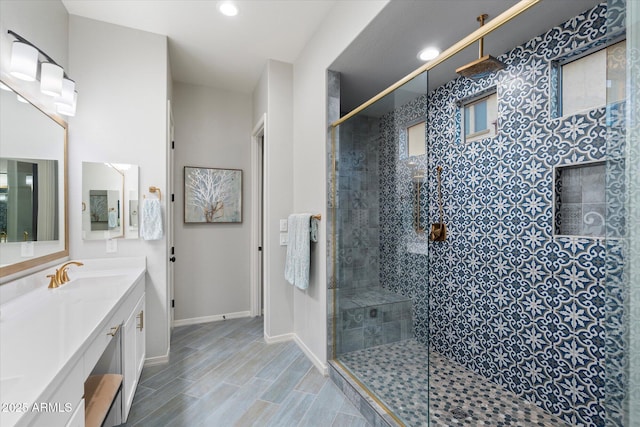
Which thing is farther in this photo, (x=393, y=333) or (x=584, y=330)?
(x=393, y=333)

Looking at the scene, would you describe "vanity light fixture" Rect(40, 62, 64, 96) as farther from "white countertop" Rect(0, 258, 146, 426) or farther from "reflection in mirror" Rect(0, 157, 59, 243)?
"white countertop" Rect(0, 258, 146, 426)

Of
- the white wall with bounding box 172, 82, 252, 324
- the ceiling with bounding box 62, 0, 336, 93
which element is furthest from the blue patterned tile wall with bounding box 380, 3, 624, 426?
the white wall with bounding box 172, 82, 252, 324

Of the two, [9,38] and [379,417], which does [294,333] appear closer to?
[379,417]

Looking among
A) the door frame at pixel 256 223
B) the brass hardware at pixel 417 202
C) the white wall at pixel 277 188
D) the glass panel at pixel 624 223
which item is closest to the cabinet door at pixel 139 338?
the white wall at pixel 277 188

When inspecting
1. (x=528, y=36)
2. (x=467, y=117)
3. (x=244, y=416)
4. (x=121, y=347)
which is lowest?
(x=244, y=416)

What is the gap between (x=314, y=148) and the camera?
259 centimetres

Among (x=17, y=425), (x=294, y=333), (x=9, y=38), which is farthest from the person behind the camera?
(x=294, y=333)

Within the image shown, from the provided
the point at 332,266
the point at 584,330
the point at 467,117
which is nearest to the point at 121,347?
the point at 332,266

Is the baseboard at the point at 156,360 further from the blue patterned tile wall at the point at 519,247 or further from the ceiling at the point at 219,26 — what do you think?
the ceiling at the point at 219,26

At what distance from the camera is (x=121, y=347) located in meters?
1.71

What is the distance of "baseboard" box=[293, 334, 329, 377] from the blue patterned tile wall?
0.96 meters

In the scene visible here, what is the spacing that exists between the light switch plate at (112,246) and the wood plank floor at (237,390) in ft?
3.35

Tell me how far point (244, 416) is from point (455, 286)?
1902mm

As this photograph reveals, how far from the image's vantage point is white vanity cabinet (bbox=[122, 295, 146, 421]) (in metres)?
1.72
